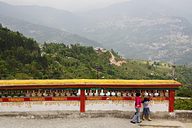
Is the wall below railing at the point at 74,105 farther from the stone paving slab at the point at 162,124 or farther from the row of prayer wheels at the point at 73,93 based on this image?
the stone paving slab at the point at 162,124

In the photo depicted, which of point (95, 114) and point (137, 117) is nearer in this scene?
point (137, 117)

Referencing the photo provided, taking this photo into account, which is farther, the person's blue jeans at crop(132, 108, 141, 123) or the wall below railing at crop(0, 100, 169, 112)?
the wall below railing at crop(0, 100, 169, 112)

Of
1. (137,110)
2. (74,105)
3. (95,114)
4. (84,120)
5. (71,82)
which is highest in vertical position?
(71,82)

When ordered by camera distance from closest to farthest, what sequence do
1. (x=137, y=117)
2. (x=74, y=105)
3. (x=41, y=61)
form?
(x=137, y=117) → (x=74, y=105) → (x=41, y=61)

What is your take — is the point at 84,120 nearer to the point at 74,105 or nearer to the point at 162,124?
the point at 74,105

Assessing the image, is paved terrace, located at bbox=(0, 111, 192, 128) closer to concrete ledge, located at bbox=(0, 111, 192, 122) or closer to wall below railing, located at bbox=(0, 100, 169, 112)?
concrete ledge, located at bbox=(0, 111, 192, 122)

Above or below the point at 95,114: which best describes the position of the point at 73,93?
above

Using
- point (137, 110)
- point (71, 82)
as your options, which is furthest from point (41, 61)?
point (137, 110)

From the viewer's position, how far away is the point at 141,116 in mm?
18016

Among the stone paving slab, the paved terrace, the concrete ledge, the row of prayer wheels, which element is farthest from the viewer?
the row of prayer wheels

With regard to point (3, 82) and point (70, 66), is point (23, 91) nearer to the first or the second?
point (3, 82)

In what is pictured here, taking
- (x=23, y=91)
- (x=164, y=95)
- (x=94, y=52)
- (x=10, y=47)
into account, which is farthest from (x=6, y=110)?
(x=94, y=52)

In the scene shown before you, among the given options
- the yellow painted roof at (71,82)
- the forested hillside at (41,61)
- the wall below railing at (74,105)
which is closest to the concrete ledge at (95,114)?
the wall below railing at (74,105)

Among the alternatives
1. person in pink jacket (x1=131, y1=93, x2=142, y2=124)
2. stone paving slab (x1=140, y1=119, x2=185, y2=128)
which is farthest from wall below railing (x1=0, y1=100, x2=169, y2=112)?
person in pink jacket (x1=131, y1=93, x2=142, y2=124)
